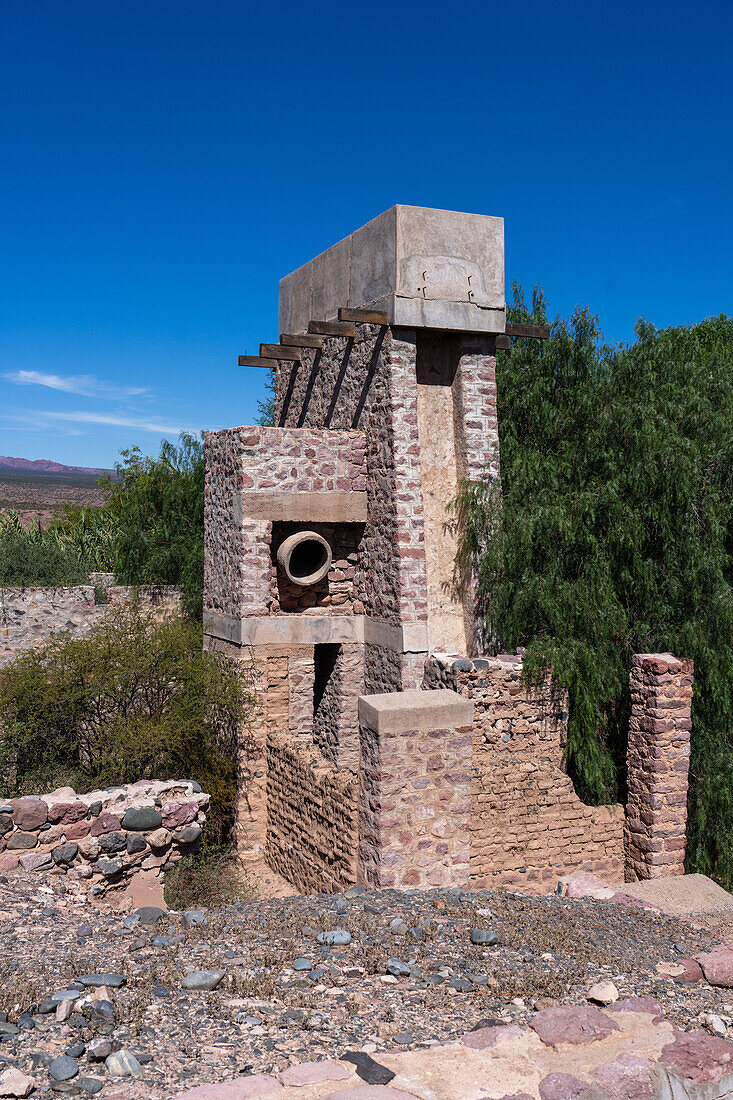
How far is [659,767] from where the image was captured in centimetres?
916

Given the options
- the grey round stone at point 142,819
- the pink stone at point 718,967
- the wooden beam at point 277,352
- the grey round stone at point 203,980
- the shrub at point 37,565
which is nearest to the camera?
the grey round stone at point 203,980

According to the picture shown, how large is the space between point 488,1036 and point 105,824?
414 centimetres

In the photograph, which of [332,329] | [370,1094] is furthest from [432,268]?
[370,1094]

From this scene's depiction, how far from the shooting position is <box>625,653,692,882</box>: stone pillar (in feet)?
30.0

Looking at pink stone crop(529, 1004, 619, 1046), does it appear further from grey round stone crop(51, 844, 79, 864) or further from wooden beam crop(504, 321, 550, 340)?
wooden beam crop(504, 321, 550, 340)

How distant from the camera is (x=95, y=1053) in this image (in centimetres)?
390

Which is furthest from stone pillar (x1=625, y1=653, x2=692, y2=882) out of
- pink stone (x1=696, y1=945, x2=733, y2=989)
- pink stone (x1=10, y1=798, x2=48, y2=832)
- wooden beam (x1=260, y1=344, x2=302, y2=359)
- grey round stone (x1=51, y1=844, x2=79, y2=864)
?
wooden beam (x1=260, y1=344, x2=302, y2=359)

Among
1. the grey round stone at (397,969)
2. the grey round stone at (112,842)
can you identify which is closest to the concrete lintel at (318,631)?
the grey round stone at (112,842)

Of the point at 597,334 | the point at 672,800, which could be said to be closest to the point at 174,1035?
the point at 672,800

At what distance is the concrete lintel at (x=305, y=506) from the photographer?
35.2 feet

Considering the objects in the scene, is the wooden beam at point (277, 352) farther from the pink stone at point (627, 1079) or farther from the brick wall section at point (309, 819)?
the pink stone at point (627, 1079)

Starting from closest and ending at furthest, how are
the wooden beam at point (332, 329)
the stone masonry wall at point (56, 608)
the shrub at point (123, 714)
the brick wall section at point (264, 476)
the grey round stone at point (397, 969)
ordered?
the grey round stone at point (397, 969)
the shrub at point (123, 714)
the brick wall section at point (264, 476)
the wooden beam at point (332, 329)
the stone masonry wall at point (56, 608)

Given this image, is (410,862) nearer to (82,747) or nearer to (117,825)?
(117,825)

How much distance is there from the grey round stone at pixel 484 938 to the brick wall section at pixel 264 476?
19.4 feet
